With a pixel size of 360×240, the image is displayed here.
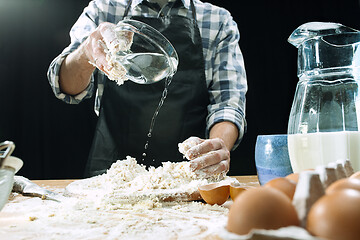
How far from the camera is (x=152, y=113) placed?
1782mm

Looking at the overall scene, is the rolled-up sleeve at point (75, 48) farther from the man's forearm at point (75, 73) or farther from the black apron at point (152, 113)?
the black apron at point (152, 113)

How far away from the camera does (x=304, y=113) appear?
3.01 ft

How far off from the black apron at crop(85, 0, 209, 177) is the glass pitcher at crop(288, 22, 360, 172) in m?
0.94

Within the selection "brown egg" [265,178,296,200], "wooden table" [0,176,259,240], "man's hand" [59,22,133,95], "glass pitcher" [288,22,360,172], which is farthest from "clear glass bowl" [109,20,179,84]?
"brown egg" [265,178,296,200]

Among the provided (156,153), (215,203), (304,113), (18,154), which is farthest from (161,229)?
(18,154)

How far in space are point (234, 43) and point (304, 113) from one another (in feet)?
3.55

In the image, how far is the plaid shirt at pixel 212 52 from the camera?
1696 mm

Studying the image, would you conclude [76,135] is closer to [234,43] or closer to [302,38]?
[234,43]

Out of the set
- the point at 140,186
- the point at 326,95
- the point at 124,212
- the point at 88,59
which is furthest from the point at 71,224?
the point at 88,59

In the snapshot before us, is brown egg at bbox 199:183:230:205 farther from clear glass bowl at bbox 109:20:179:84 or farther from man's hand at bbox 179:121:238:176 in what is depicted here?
clear glass bowl at bbox 109:20:179:84

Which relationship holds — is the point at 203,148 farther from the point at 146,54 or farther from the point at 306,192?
the point at 306,192

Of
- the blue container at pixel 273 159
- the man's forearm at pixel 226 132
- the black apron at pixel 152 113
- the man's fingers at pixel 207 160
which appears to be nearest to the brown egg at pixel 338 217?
the blue container at pixel 273 159

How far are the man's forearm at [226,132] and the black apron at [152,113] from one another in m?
0.19

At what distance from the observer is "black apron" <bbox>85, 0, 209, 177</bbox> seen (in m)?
1.79
